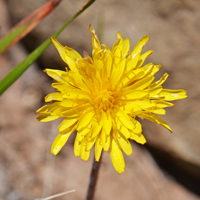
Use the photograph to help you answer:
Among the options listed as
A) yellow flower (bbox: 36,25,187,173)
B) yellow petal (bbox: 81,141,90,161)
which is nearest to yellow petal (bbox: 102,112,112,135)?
yellow flower (bbox: 36,25,187,173)

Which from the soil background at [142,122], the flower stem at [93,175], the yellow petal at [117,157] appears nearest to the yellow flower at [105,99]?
the yellow petal at [117,157]

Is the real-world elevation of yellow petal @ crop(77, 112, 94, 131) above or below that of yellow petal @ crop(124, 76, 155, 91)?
above

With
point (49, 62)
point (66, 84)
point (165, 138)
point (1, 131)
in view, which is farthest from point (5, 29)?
point (165, 138)

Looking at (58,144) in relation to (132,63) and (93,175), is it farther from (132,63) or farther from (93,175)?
(132,63)

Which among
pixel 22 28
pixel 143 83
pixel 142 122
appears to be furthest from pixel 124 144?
pixel 142 122

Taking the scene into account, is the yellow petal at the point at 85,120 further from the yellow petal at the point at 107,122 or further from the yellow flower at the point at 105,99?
the yellow petal at the point at 107,122

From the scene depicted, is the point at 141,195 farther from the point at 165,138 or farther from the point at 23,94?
the point at 23,94

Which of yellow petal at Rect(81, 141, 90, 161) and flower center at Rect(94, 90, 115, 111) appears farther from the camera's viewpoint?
flower center at Rect(94, 90, 115, 111)

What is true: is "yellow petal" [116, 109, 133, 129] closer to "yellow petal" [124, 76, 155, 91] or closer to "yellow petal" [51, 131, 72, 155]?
"yellow petal" [124, 76, 155, 91]
